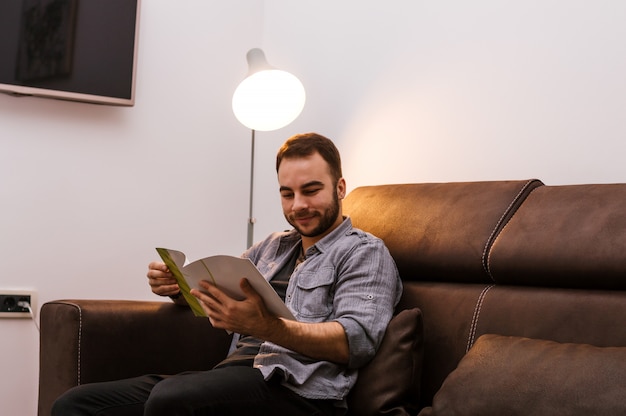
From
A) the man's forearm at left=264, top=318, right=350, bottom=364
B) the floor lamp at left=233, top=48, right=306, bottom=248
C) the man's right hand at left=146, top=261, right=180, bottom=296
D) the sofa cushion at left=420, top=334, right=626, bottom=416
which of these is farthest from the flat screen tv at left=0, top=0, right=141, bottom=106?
the sofa cushion at left=420, top=334, right=626, bottom=416

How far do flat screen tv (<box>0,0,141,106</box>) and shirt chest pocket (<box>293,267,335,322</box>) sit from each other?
1203 mm

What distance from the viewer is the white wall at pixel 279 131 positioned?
206cm

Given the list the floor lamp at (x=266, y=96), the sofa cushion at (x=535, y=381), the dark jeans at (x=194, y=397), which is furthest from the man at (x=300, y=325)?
the floor lamp at (x=266, y=96)

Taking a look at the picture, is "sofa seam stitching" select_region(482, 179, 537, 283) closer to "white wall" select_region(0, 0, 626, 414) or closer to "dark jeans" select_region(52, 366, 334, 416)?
"white wall" select_region(0, 0, 626, 414)

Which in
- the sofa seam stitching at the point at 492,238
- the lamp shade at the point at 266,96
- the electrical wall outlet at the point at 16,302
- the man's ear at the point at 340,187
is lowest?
the electrical wall outlet at the point at 16,302

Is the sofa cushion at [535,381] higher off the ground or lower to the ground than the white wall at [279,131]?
lower

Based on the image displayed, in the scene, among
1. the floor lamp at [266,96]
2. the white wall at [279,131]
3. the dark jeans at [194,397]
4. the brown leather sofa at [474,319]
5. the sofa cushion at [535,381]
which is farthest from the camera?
the floor lamp at [266,96]

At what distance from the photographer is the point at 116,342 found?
187 cm

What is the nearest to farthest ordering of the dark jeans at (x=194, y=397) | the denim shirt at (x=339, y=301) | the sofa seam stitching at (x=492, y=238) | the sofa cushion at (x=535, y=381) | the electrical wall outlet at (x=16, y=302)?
the sofa cushion at (x=535, y=381) → the dark jeans at (x=194, y=397) → the denim shirt at (x=339, y=301) → the sofa seam stitching at (x=492, y=238) → the electrical wall outlet at (x=16, y=302)

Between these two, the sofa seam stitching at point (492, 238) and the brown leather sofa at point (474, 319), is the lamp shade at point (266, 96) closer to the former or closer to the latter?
the brown leather sofa at point (474, 319)

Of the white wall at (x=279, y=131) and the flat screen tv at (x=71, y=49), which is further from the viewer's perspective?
the flat screen tv at (x=71, y=49)

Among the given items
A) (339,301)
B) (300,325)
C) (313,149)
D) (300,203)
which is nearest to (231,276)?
(300,325)

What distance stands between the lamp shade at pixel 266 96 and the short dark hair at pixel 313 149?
0.49 metres

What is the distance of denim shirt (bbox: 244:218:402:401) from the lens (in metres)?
1.64
